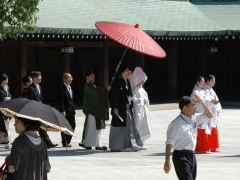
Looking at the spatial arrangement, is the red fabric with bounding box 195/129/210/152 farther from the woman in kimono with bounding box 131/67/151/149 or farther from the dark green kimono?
the dark green kimono

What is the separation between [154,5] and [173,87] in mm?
4055

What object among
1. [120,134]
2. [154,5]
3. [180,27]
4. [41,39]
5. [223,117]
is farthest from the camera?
[154,5]

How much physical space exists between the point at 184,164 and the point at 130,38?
4910 millimetres

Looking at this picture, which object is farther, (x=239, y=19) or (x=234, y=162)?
(x=239, y=19)

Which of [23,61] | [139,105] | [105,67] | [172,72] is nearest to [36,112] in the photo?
[139,105]

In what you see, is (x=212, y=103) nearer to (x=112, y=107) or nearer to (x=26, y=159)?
(x=112, y=107)

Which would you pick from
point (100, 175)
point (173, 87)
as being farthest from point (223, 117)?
point (100, 175)

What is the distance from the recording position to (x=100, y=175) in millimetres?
10977

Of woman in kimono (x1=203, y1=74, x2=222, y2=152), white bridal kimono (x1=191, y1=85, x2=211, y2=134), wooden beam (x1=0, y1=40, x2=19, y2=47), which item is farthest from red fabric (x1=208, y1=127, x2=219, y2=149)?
wooden beam (x1=0, y1=40, x2=19, y2=47)

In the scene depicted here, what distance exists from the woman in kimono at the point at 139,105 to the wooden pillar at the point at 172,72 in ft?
43.6

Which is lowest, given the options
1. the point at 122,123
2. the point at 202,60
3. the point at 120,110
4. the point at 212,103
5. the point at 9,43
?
the point at 202,60

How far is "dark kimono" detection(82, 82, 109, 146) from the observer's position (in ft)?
45.9

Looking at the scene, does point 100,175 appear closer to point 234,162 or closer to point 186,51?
point 234,162

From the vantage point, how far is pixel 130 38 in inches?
495
